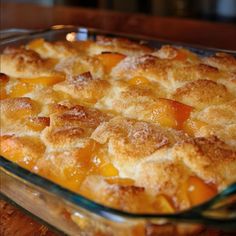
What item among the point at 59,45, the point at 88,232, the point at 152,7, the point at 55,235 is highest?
the point at 59,45

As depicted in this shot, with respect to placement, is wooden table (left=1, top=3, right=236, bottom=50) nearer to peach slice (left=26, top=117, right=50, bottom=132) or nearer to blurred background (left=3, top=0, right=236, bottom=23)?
peach slice (left=26, top=117, right=50, bottom=132)

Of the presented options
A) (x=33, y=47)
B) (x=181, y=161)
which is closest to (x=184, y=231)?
(x=181, y=161)

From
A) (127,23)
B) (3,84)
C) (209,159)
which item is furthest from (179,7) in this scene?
(209,159)

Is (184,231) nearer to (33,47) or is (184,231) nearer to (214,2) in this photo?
(33,47)

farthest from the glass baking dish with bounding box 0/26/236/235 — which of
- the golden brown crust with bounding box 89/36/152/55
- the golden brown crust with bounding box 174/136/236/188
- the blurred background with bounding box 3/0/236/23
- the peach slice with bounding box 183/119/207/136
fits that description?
the blurred background with bounding box 3/0/236/23

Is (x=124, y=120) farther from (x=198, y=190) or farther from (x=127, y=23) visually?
(x=127, y=23)

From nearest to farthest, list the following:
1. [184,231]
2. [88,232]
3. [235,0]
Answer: [184,231] → [88,232] → [235,0]
